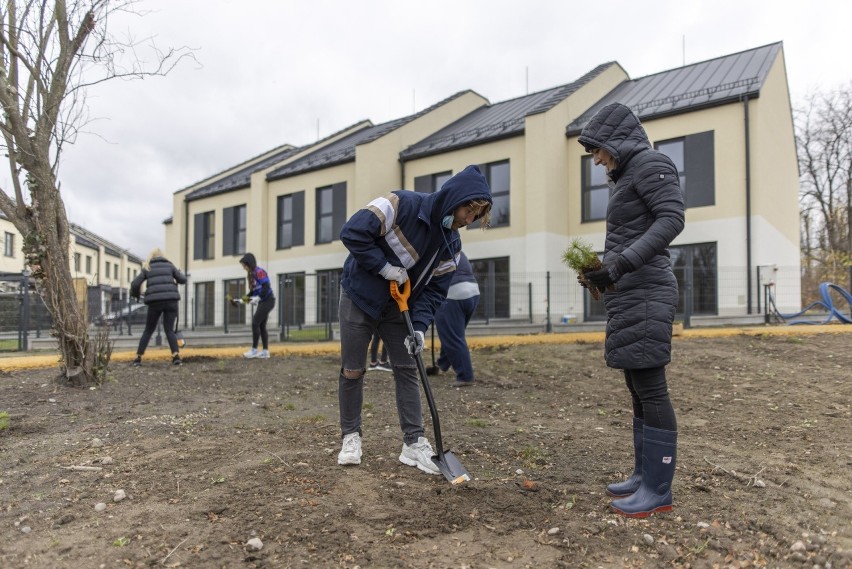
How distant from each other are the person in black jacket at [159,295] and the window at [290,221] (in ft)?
38.5

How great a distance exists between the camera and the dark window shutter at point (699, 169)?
13.5m

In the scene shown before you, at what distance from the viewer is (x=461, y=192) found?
3.12 m

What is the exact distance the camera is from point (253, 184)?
2106cm

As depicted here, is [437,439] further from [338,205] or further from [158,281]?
[338,205]

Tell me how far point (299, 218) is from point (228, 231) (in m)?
3.58

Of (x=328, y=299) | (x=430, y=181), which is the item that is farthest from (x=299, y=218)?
(x=328, y=299)

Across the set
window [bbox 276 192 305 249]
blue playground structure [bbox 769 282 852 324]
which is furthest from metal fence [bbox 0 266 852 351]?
window [bbox 276 192 305 249]

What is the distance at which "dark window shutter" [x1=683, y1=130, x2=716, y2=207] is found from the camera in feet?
44.4

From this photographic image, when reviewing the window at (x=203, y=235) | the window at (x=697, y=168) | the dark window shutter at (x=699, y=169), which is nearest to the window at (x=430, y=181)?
the window at (x=697, y=168)

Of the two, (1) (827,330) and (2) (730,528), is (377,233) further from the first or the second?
(1) (827,330)

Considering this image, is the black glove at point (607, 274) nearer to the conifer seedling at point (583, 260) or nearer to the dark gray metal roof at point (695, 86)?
the conifer seedling at point (583, 260)

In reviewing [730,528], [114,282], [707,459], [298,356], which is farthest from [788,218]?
[114,282]

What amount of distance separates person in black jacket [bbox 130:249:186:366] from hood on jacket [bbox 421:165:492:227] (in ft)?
20.3

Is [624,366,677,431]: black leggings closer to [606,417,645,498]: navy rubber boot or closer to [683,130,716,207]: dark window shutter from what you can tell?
[606,417,645,498]: navy rubber boot
